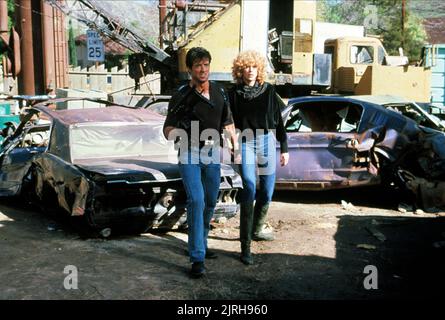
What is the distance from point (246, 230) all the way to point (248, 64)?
137cm

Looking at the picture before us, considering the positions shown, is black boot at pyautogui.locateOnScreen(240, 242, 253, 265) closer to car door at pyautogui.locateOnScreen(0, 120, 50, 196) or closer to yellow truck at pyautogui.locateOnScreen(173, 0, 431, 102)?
car door at pyautogui.locateOnScreen(0, 120, 50, 196)

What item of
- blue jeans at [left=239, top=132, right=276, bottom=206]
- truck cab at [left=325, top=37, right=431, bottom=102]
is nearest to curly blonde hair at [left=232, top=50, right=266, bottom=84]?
blue jeans at [left=239, top=132, right=276, bottom=206]

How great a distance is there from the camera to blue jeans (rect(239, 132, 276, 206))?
4.54 metres

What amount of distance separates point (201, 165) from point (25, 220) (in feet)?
9.39

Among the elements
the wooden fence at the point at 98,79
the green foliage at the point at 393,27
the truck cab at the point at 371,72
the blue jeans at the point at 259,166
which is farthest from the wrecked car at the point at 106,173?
the green foliage at the point at 393,27

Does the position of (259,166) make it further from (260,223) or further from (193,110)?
(193,110)

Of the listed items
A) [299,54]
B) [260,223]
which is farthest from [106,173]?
[299,54]

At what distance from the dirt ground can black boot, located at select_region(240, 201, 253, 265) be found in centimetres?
9

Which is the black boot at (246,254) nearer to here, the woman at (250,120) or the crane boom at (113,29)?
the woman at (250,120)

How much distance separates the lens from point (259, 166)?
4828 millimetres

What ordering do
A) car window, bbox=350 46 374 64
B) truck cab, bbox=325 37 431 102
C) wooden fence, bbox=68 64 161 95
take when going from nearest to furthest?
truck cab, bbox=325 37 431 102
car window, bbox=350 46 374 64
wooden fence, bbox=68 64 161 95

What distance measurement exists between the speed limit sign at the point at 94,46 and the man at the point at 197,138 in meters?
13.5

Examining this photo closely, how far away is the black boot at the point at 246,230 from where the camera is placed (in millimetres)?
4547

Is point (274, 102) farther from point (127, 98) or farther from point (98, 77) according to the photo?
point (98, 77)
